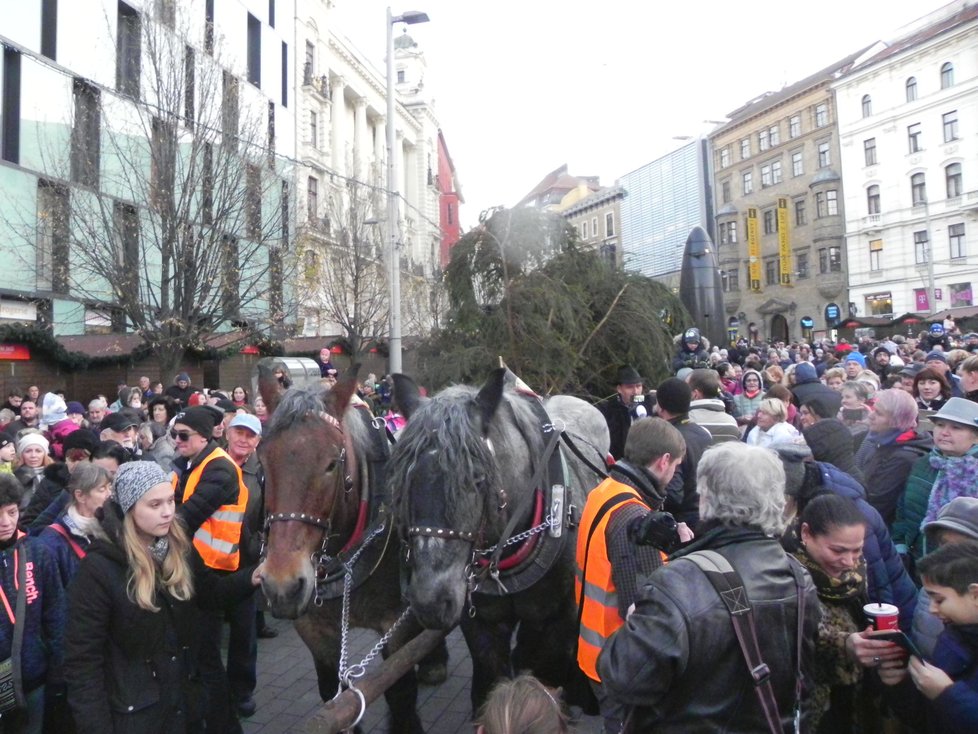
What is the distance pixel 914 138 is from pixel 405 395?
48.3 metres

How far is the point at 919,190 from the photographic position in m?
42.2

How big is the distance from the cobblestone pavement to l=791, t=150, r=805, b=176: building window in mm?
50160

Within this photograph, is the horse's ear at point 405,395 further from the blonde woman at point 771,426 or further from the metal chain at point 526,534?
the blonde woman at point 771,426

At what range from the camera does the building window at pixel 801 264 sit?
48.2 m

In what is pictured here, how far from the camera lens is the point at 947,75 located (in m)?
39.7

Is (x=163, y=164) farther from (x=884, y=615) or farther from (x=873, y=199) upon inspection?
(x=873, y=199)

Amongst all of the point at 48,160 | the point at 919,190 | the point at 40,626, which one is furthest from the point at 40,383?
the point at 919,190

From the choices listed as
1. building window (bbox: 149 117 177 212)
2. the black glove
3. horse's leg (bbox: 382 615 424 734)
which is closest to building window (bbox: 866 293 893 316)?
building window (bbox: 149 117 177 212)

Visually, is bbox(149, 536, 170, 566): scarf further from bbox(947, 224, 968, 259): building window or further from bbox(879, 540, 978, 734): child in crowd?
bbox(947, 224, 968, 259): building window

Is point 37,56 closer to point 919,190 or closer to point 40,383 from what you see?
point 40,383

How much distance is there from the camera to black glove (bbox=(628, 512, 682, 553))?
2619mm

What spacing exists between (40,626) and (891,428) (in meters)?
4.97

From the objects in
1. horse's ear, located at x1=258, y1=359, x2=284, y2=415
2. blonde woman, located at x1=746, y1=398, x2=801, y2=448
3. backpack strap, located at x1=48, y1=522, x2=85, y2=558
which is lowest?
backpack strap, located at x1=48, y1=522, x2=85, y2=558

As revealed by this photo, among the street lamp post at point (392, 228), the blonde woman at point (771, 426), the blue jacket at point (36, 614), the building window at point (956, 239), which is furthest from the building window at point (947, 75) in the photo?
the blue jacket at point (36, 614)
